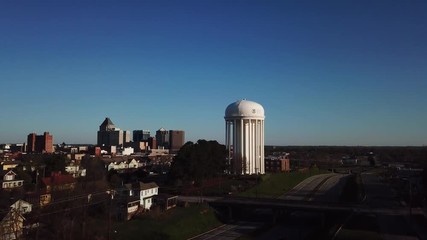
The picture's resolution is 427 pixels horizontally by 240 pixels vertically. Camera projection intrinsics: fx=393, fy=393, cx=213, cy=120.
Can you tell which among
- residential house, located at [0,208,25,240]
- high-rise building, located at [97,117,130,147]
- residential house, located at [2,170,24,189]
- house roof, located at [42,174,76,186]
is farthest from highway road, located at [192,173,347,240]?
high-rise building, located at [97,117,130,147]

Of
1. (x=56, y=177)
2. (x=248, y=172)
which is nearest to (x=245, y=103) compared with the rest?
(x=248, y=172)

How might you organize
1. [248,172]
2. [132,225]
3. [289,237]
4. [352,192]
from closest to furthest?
1. [132,225]
2. [289,237]
3. [352,192]
4. [248,172]

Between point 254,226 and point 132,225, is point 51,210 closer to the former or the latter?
point 132,225

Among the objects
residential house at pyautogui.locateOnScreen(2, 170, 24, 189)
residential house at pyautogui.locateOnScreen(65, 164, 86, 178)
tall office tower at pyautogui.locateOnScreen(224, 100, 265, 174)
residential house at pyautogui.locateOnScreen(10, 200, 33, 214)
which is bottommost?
residential house at pyautogui.locateOnScreen(10, 200, 33, 214)

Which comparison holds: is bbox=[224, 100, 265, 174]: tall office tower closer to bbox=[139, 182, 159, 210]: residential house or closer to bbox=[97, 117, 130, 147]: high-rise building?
bbox=[139, 182, 159, 210]: residential house

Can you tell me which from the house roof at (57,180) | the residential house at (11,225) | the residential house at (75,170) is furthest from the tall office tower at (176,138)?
the residential house at (11,225)

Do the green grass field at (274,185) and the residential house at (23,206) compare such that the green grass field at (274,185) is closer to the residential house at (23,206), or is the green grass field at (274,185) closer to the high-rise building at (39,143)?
the residential house at (23,206)

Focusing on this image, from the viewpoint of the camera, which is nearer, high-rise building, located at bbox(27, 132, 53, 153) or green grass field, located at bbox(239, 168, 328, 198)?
green grass field, located at bbox(239, 168, 328, 198)
